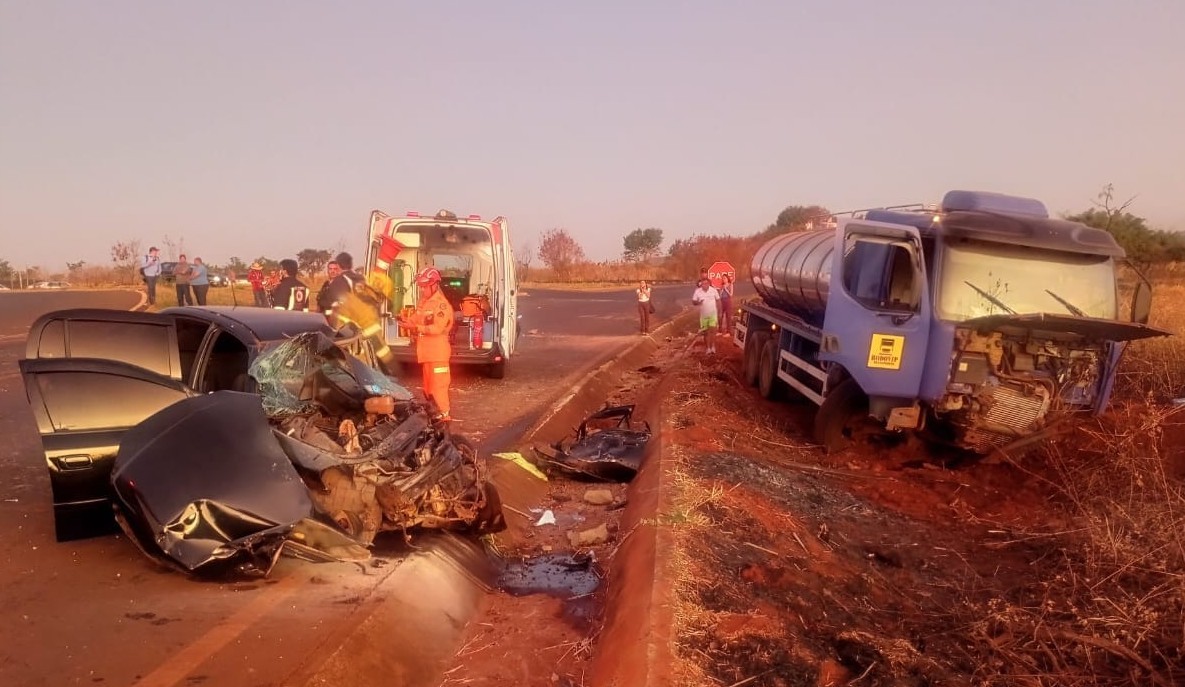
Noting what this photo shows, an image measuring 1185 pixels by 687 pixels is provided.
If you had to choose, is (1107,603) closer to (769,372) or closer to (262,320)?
(262,320)

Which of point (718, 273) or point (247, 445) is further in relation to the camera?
point (718, 273)

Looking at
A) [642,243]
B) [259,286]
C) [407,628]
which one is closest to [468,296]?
[407,628]

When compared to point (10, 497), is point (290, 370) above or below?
above

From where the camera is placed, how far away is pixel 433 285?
927 cm

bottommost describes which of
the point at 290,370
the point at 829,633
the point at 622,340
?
the point at 622,340

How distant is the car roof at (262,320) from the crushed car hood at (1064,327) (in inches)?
227

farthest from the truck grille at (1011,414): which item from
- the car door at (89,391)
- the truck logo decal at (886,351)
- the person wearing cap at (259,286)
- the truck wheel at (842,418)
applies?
the person wearing cap at (259,286)

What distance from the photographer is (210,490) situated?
4.62 m

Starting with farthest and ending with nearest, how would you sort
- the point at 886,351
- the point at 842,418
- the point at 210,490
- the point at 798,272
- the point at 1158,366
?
the point at 1158,366 < the point at 798,272 < the point at 842,418 < the point at 886,351 < the point at 210,490

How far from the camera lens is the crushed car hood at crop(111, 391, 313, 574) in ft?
15.1

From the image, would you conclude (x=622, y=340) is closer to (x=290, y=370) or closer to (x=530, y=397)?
(x=530, y=397)

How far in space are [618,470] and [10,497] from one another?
5149 mm

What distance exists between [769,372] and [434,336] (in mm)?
5720

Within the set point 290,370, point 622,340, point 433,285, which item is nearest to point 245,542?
point 290,370
